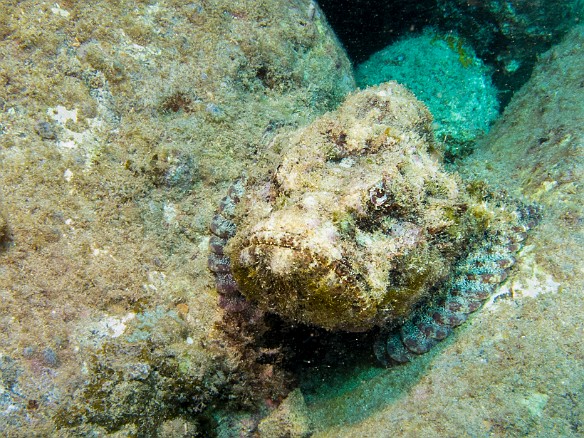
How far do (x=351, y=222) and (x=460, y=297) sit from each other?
1668 millimetres

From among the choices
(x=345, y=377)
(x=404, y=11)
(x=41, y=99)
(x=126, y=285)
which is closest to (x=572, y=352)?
(x=345, y=377)

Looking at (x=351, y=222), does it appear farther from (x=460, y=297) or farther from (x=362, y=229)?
(x=460, y=297)

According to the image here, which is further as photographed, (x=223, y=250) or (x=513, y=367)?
(x=223, y=250)

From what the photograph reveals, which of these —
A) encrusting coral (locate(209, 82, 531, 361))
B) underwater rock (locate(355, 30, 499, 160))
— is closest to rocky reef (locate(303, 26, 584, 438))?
encrusting coral (locate(209, 82, 531, 361))

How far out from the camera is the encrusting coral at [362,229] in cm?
264

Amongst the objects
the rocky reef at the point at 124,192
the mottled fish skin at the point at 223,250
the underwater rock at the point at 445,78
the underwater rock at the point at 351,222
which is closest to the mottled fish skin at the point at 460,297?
the underwater rock at the point at 351,222

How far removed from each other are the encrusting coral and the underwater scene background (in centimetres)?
2

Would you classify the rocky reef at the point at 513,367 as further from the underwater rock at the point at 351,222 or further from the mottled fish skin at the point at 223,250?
the mottled fish skin at the point at 223,250

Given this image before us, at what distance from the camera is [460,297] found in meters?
3.74

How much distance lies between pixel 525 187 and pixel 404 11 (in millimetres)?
4635

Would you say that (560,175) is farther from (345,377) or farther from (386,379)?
(345,377)

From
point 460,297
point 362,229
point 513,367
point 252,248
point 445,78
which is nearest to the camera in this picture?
point 252,248

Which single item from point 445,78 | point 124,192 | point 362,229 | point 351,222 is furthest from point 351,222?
point 445,78

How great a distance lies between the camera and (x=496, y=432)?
2.93m
